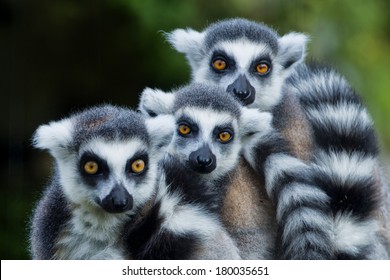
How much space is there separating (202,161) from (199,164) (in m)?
0.01

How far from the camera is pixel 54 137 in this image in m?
2.00

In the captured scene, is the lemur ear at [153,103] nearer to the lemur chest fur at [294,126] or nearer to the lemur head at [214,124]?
the lemur head at [214,124]

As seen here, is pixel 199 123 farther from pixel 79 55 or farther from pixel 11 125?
pixel 79 55

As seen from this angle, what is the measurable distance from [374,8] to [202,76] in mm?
860

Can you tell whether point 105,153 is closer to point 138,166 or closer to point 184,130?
point 138,166

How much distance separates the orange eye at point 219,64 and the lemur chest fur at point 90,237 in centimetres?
75

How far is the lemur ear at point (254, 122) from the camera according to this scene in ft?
6.99

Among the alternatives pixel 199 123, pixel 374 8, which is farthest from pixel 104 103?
pixel 374 8

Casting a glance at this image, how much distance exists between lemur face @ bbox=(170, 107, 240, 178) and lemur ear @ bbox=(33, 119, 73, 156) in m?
0.31


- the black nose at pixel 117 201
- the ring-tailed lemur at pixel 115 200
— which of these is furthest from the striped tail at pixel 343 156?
the black nose at pixel 117 201

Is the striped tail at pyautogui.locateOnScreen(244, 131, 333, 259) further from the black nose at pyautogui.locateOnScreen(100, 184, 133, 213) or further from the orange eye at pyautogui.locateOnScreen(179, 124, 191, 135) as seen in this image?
the black nose at pyautogui.locateOnScreen(100, 184, 133, 213)

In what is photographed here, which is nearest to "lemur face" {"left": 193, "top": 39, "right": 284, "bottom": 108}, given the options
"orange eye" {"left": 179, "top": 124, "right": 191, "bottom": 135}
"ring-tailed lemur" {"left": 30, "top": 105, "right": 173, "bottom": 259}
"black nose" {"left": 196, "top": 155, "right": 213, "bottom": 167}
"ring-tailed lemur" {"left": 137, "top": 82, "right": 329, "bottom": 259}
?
"ring-tailed lemur" {"left": 137, "top": 82, "right": 329, "bottom": 259}

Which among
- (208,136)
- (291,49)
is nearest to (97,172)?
(208,136)

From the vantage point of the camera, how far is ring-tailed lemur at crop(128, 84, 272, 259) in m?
1.90
